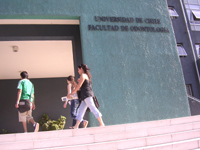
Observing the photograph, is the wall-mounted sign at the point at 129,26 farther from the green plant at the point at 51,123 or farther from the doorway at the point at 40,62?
the green plant at the point at 51,123

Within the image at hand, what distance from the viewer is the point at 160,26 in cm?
864

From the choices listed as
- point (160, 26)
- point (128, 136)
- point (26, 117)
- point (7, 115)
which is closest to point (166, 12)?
point (160, 26)

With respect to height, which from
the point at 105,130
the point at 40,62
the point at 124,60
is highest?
the point at 40,62

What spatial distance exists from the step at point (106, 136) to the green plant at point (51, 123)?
7233 mm

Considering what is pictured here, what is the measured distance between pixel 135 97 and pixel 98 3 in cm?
371

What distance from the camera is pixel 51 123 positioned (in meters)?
12.1

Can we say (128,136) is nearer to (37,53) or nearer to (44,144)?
(44,144)

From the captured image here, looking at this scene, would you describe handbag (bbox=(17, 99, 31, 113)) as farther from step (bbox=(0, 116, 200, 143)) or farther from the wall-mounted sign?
the wall-mounted sign

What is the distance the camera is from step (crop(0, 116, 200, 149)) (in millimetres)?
4527

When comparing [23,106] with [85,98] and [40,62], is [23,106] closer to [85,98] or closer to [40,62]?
[85,98]

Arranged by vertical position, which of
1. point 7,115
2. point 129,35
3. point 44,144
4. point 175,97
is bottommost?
point 44,144

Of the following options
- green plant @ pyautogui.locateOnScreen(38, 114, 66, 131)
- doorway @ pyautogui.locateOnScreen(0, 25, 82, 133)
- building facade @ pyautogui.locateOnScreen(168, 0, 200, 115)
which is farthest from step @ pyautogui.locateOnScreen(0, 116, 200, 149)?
building facade @ pyautogui.locateOnScreen(168, 0, 200, 115)

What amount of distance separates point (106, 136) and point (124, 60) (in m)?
3.61

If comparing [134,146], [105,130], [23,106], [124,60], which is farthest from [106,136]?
[124,60]
